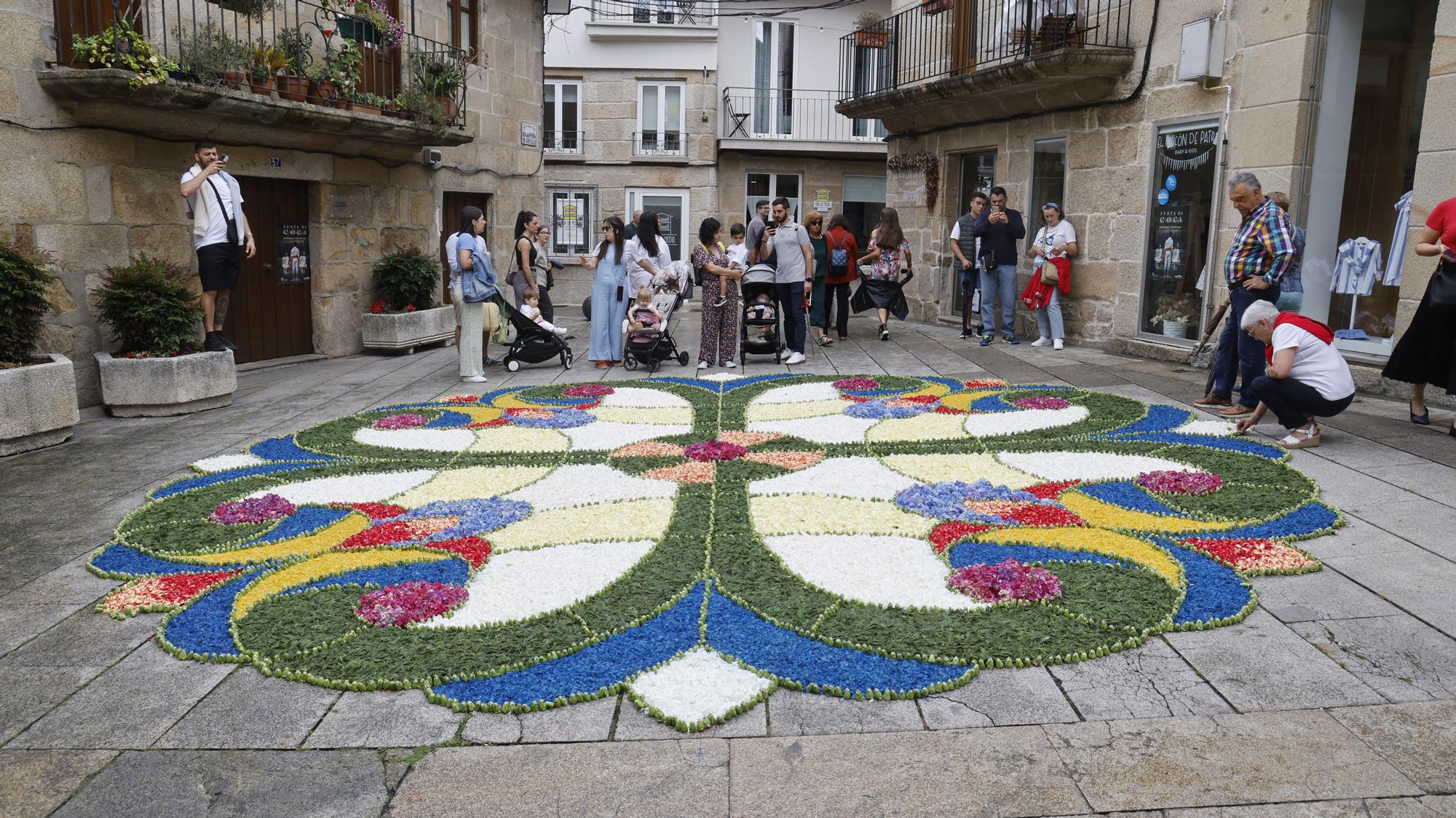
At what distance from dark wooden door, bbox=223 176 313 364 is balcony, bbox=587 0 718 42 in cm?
1238

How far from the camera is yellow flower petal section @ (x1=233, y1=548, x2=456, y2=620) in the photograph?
181 inches

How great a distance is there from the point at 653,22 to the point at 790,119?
386 cm

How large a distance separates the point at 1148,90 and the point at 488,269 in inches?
295

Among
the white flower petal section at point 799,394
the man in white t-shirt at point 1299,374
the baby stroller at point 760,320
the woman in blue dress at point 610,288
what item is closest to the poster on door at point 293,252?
the woman in blue dress at point 610,288

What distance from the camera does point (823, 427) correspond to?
8.20m

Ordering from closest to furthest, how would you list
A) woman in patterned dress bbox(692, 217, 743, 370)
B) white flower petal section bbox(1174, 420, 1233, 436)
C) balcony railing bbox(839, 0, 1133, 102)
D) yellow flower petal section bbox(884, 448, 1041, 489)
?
1. yellow flower petal section bbox(884, 448, 1041, 489)
2. white flower petal section bbox(1174, 420, 1233, 436)
3. woman in patterned dress bbox(692, 217, 743, 370)
4. balcony railing bbox(839, 0, 1133, 102)

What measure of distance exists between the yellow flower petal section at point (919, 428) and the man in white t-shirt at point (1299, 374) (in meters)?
2.04

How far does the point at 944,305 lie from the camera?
1677 centimetres

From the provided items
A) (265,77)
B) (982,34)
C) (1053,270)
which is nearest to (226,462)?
(265,77)

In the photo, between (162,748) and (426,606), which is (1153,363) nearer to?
(426,606)

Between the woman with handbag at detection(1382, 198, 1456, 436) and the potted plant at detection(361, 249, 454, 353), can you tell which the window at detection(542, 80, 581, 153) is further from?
the woman with handbag at detection(1382, 198, 1456, 436)

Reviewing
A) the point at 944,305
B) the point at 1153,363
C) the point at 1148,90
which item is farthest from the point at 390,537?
the point at 944,305

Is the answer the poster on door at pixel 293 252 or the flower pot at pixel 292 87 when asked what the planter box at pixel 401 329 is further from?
the flower pot at pixel 292 87

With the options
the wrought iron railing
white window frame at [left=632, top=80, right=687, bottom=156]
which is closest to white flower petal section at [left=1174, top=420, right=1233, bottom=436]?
the wrought iron railing
